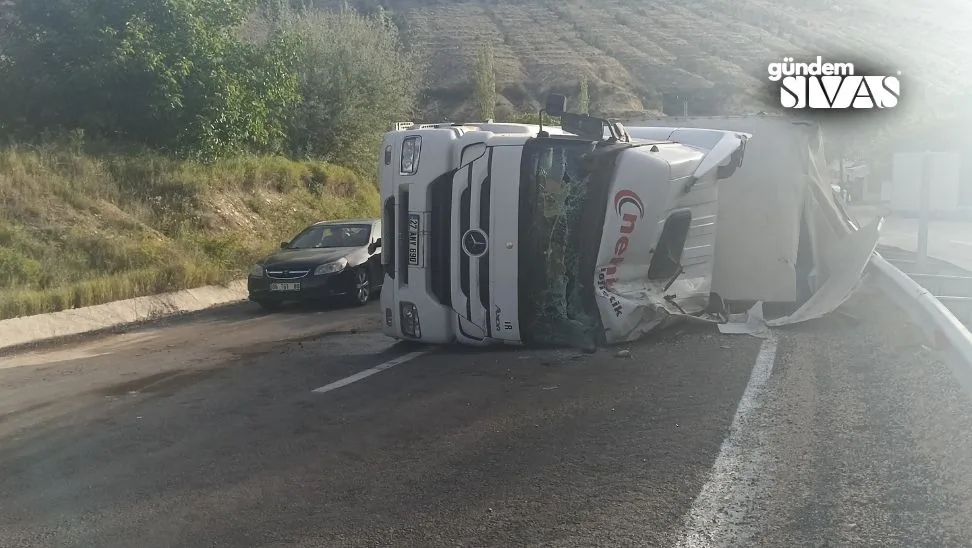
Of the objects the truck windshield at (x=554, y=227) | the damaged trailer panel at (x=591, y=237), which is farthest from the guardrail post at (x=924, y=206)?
the truck windshield at (x=554, y=227)

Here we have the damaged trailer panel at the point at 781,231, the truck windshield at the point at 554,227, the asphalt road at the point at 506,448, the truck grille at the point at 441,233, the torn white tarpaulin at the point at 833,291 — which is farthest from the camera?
the damaged trailer panel at the point at 781,231

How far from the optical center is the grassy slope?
44.8ft

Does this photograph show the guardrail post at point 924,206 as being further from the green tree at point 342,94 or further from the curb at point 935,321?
the green tree at point 342,94

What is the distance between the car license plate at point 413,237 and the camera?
27.7ft

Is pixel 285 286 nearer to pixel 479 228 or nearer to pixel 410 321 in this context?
pixel 410 321

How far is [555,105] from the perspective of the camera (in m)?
8.82

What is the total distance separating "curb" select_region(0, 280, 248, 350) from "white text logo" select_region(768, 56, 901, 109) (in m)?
18.8

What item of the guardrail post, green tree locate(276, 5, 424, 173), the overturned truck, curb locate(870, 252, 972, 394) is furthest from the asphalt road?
green tree locate(276, 5, 424, 173)

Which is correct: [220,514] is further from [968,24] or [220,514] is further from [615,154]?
[968,24]

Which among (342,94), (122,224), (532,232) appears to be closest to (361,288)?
(122,224)

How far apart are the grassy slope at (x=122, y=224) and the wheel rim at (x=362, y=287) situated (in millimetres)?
3135

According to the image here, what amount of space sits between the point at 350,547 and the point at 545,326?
165 inches

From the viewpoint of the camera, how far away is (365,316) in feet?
42.3

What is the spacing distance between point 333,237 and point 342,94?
499 inches
